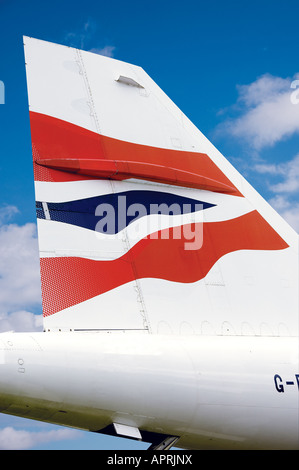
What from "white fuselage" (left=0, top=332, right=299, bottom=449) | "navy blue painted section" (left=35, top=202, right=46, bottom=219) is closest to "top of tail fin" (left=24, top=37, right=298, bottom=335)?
"navy blue painted section" (left=35, top=202, right=46, bottom=219)

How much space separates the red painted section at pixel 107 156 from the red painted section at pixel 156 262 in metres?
0.61

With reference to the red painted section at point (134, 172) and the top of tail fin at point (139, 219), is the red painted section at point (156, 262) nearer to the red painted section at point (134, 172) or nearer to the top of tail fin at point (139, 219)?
the top of tail fin at point (139, 219)

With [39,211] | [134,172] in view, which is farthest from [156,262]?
[39,211]

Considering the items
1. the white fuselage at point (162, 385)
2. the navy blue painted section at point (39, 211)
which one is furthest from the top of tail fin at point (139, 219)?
the white fuselage at point (162, 385)

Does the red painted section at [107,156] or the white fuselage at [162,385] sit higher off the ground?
the red painted section at [107,156]

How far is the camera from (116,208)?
695 centimetres

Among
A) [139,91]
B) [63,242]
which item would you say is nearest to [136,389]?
[63,242]

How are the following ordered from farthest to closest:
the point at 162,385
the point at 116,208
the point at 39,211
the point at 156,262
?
the point at 116,208
the point at 156,262
the point at 39,211
the point at 162,385

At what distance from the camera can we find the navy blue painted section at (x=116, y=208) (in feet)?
21.8

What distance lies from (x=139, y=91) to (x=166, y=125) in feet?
1.98

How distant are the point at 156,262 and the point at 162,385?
152 cm

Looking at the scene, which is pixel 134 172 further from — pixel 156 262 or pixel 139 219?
pixel 156 262

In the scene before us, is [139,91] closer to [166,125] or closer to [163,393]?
[166,125]

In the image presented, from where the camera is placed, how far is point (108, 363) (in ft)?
18.9
